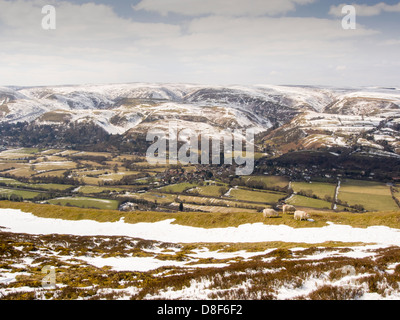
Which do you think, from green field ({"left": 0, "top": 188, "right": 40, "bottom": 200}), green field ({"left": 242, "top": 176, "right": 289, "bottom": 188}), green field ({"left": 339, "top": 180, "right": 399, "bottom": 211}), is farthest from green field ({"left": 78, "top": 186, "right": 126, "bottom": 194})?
green field ({"left": 339, "top": 180, "right": 399, "bottom": 211})

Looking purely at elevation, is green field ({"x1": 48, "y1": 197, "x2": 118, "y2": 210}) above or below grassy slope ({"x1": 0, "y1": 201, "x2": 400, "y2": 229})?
below

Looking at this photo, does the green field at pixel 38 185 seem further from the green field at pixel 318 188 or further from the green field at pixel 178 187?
the green field at pixel 318 188

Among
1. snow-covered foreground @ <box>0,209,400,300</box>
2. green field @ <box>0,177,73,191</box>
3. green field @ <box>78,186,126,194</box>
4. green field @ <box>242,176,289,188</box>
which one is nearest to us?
snow-covered foreground @ <box>0,209,400,300</box>

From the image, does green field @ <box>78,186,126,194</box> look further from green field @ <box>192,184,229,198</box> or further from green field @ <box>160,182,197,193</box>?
green field @ <box>192,184,229,198</box>

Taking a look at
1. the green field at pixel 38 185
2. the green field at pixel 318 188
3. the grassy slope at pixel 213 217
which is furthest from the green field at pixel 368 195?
the green field at pixel 38 185

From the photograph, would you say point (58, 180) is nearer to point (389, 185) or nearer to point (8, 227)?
point (8, 227)

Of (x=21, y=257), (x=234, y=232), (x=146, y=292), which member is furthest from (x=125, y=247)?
(x=146, y=292)
